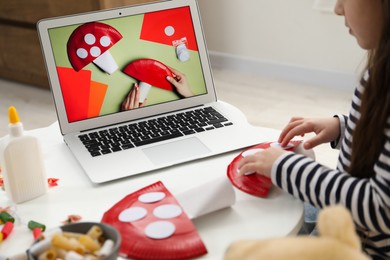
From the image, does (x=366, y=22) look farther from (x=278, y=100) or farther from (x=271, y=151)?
(x=278, y=100)

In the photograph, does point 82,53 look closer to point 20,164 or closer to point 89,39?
point 89,39

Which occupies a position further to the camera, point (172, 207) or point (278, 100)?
point (278, 100)

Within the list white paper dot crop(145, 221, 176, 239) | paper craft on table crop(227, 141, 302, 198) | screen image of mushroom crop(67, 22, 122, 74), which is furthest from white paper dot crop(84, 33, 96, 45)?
white paper dot crop(145, 221, 176, 239)

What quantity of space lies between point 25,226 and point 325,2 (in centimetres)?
212

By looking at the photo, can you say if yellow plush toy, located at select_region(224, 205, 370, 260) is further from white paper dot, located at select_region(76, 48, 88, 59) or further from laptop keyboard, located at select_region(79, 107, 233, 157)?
white paper dot, located at select_region(76, 48, 88, 59)

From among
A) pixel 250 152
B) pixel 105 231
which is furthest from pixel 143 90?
pixel 105 231

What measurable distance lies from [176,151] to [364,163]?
1.11ft

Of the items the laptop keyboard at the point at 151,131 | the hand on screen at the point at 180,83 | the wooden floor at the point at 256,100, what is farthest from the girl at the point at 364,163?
the wooden floor at the point at 256,100

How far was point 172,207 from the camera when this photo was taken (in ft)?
2.50

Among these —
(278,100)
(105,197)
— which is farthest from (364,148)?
(278,100)

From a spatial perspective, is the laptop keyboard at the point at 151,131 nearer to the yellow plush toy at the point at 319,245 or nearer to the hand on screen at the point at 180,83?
the hand on screen at the point at 180,83

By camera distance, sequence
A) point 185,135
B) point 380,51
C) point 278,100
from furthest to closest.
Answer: point 278,100
point 185,135
point 380,51

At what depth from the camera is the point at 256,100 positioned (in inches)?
102

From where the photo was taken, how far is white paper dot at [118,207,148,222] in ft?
2.45
